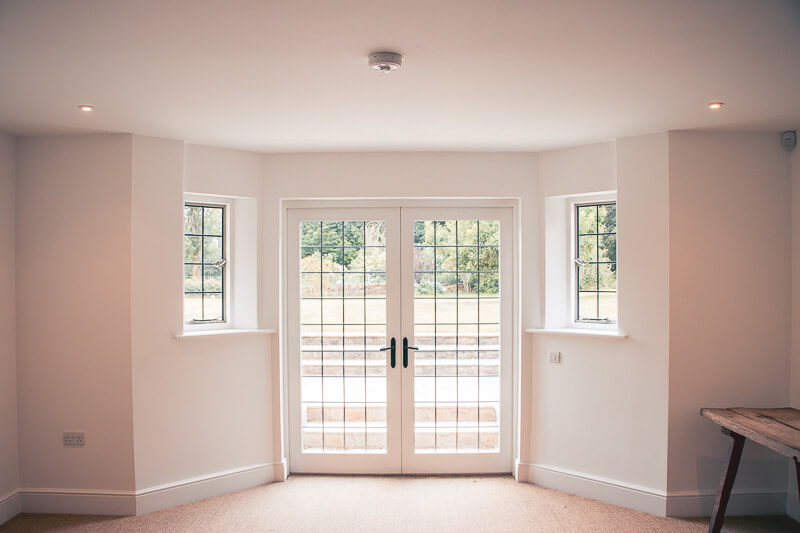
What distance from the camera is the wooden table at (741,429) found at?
2.93m

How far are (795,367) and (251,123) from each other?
388 centimetres

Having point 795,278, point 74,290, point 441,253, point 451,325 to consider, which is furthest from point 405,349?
point 795,278

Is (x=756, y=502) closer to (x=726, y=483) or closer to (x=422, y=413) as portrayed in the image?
(x=726, y=483)

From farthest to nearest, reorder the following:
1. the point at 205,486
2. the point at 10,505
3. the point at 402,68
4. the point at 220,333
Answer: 1. the point at 220,333
2. the point at 205,486
3. the point at 10,505
4. the point at 402,68

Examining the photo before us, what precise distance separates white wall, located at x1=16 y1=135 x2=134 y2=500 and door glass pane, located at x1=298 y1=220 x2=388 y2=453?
143 centimetres

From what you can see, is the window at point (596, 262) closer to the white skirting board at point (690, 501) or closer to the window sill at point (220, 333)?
the white skirting board at point (690, 501)

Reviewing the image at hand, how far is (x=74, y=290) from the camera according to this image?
143 inches

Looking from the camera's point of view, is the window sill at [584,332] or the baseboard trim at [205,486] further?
the window sill at [584,332]

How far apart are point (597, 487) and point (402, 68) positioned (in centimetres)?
318

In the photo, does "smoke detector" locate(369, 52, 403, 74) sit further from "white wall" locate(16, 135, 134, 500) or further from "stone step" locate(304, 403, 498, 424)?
"stone step" locate(304, 403, 498, 424)

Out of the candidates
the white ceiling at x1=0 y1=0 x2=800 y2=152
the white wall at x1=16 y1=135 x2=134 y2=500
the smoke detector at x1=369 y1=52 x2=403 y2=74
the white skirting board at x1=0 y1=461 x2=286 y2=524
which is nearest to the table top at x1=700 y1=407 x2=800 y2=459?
the white ceiling at x1=0 y1=0 x2=800 y2=152

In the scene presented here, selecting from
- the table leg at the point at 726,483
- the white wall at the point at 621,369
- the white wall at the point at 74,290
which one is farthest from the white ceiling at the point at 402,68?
the table leg at the point at 726,483

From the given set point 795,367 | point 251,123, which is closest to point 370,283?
point 251,123

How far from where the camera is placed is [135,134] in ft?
11.9
